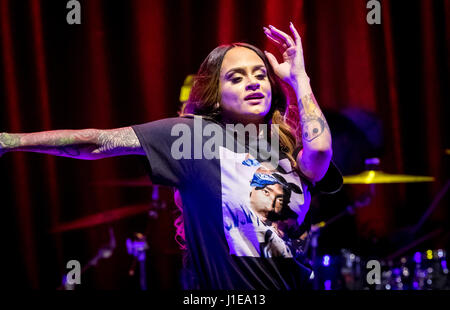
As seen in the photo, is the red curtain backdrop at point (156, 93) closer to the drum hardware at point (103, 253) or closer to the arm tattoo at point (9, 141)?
the drum hardware at point (103, 253)

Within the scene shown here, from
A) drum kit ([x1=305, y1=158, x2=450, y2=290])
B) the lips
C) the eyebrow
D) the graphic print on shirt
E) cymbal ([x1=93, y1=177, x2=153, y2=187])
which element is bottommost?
drum kit ([x1=305, y1=158, x2=450, y2=290])

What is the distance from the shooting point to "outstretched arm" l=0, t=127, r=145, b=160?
104 cm

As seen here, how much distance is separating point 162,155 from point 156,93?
1286 mm

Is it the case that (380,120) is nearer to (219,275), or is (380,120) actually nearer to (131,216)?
(131,216)

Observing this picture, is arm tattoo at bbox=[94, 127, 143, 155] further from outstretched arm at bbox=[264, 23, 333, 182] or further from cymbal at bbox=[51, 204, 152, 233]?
cymbal at bbox=[51, 204, 152, 233]

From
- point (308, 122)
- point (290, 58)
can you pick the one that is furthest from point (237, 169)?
point (290, 58)

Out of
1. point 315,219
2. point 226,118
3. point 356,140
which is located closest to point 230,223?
point 226,118

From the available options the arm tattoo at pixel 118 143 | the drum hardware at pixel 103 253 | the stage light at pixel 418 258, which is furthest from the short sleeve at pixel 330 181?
the stage light at pixel 418 258

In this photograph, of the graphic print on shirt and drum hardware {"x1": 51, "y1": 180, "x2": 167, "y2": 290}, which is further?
drum hardware {"x1": 51, "y1": 180, "x2": 167, "y2": 290}

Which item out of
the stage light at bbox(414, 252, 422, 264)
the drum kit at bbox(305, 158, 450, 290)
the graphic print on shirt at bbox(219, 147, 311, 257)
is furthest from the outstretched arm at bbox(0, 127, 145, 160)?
the stage light at bbox(414, 252, 422, 264)

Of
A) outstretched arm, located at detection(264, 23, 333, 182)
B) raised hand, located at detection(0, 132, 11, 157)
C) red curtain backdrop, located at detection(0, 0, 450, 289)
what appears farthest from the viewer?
red curtain backdrop, located at detection(0, 0, 450, 289)

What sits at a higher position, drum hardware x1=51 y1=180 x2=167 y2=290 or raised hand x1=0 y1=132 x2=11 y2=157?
raised hand x1=0 y1=132 x2=11 y2=157

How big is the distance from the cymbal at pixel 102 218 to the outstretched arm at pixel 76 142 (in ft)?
3.75

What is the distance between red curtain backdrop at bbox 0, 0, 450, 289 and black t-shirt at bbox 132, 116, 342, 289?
2.88ft
